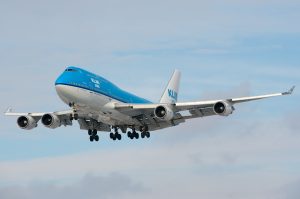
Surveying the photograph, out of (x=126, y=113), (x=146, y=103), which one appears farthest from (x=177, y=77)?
(x=126, y=113)

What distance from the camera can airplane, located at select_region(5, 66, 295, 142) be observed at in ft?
276

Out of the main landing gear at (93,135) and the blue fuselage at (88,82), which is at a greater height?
the blue fuselage at (88,82)

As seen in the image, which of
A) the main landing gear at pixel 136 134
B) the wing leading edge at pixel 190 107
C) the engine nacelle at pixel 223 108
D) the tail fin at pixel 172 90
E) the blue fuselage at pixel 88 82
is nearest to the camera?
the blue fuselage at pixel 88 82

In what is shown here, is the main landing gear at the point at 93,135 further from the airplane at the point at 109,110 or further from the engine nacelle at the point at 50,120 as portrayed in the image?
the engine nacelle at the point at 50,120

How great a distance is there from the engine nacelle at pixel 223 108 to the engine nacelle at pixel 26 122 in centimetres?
2126

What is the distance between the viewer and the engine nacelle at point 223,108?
85688 mm

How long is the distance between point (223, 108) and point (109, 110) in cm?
1134

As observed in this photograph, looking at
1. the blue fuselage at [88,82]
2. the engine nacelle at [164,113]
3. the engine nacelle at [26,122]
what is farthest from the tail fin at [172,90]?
the engine nacelle at [26,122]

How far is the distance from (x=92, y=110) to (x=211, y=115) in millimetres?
12853

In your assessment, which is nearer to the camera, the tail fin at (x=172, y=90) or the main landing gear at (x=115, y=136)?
the main landing gear at (x=115, y=136)

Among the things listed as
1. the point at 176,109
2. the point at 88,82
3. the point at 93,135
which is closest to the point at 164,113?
the point at 176,109

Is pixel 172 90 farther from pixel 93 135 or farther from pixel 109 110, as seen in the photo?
pixel 109 110

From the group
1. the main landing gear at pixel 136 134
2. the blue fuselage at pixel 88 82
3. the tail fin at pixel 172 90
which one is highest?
the tail fin at pixel 172 90

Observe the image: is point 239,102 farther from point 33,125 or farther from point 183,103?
point 33,125
